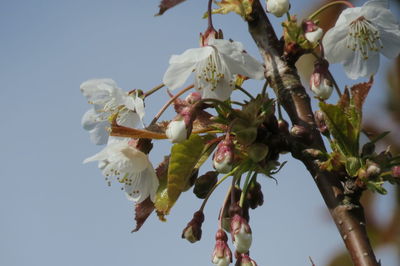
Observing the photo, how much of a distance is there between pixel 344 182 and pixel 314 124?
0.63 ft

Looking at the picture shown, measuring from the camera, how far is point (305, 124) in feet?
5.30

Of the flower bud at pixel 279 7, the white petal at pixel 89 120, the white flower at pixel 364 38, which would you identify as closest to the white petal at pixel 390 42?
the white flower at pixel 364 38

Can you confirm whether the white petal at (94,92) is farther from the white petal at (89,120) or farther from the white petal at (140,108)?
the white petal at (140,108)

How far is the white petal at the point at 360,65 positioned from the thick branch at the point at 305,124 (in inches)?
8.7

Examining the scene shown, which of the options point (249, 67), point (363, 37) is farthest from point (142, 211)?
point (363, 37)

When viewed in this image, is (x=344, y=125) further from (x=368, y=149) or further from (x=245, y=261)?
(x=245, y=261)

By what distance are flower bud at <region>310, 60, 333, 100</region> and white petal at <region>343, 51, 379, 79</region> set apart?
5.5 inches

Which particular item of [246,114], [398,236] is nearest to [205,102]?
[246,114]

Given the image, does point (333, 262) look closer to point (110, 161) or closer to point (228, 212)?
point (228, 212)

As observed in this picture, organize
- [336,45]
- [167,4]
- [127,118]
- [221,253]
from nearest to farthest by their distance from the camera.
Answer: [167,4]
[221,253]
[336,45]
[127,118]

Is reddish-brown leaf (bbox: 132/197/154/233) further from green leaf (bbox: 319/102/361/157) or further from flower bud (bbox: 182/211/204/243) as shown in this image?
green leaf (bbox: 319/102/361/157)

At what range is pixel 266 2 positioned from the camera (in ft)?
5.65

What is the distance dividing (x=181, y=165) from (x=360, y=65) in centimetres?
66

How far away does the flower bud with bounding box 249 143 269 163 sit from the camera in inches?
61.1
